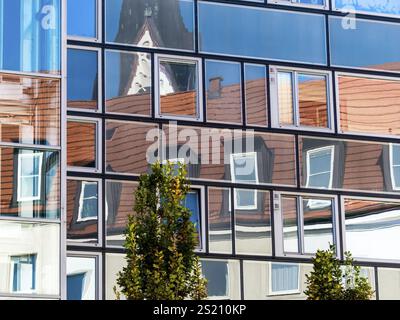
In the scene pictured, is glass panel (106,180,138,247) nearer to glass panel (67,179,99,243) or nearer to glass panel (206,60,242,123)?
glass panel (67,179,99,243)

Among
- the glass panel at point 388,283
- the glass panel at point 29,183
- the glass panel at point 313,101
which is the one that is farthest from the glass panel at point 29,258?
the glass panel at point 388,283

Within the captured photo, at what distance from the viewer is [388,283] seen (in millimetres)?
23172

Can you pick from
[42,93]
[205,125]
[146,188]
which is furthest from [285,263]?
[42,93]

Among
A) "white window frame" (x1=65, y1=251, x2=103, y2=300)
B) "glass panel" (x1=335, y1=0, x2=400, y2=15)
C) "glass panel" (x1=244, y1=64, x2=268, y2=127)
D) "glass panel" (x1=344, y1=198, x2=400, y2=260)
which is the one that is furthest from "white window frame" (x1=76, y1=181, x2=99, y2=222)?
"glass panel" (x1=335, y1=0, x2=400, y2=15)

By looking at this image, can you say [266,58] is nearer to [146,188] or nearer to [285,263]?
[285,263]

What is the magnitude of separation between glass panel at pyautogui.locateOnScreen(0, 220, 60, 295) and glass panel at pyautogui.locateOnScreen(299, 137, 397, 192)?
18.5ft

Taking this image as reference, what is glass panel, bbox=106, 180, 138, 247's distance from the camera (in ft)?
70.7

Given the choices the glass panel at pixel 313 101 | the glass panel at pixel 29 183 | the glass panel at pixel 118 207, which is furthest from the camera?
the glass panel at pixel 313 101

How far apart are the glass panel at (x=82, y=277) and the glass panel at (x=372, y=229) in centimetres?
446

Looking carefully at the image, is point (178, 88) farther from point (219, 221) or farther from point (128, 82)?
point (219, 221)

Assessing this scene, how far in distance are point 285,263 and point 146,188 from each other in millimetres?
4079

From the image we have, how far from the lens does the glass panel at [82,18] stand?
872 inches

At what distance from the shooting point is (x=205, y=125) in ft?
74.3

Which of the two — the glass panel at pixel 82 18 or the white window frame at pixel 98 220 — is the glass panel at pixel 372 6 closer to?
the glass panel at pixel 82 18
